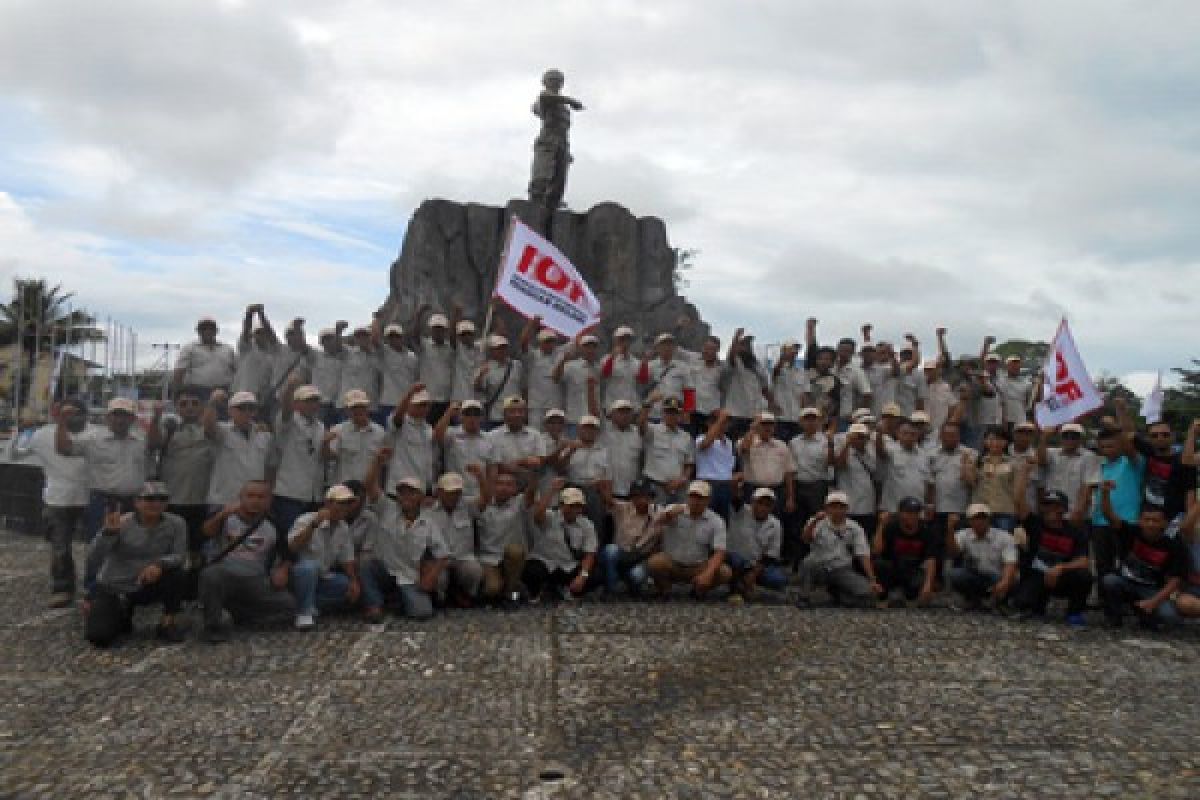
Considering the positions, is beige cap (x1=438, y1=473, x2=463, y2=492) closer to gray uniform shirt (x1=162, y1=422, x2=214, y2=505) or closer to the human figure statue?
gray uniform shirt (x1=162, y1=422, x2=214, y2=505)

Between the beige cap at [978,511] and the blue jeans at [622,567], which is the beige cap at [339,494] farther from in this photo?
the beige cap at [978,511]

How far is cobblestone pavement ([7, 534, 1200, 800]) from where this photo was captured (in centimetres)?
465

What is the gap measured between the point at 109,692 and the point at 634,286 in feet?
34.9

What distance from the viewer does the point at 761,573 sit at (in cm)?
876

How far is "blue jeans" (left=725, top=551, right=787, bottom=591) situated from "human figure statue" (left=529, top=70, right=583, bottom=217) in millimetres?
8350

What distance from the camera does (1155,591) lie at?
8086 millimetres

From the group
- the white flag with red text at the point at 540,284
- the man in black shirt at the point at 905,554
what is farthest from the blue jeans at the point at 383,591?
the man in black shirt at the point at 905,554

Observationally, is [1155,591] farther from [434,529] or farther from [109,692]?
[109,692]

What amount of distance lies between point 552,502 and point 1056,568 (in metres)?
4.49

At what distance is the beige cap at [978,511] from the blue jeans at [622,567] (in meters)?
2.98

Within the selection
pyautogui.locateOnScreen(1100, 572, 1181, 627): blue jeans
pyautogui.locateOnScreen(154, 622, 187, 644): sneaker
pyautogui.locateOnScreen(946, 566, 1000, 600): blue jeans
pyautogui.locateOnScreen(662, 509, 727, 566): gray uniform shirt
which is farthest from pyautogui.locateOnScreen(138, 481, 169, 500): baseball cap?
pyautogui.locateOnScreen(1100, 572, 1181, 627): blue jeans

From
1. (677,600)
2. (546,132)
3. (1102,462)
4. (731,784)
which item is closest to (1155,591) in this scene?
(1102,462)

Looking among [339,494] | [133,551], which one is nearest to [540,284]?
[339,494]

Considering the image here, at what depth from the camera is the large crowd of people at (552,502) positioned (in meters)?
7.61
